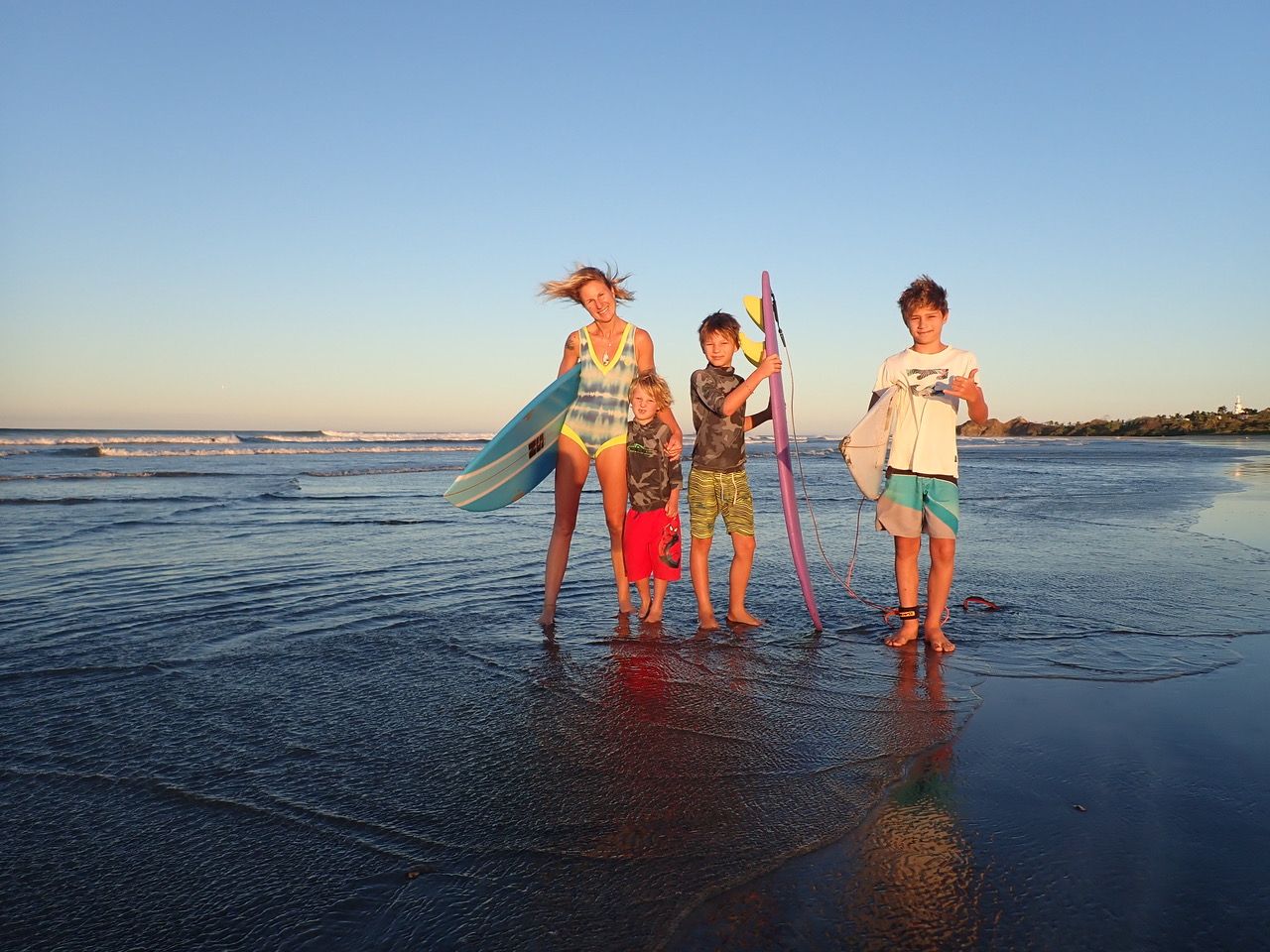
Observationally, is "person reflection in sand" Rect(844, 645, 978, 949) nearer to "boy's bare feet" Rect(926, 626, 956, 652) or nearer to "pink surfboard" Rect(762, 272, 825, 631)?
"boy's bare feet" Rect(926, 626, 956, 652)

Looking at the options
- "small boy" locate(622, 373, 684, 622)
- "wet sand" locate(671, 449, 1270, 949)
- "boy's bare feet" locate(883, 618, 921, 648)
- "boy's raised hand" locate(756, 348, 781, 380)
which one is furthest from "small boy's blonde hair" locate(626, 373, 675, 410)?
"wet sand" locate(671, 449, 1270, 949)

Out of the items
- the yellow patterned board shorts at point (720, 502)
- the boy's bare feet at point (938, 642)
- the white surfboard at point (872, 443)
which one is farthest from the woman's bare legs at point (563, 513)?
the boy's bare feet at point (938, 642)

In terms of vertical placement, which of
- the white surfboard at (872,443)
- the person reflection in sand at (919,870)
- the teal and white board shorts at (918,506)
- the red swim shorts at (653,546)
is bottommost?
the person reflection in sand at (919,870)

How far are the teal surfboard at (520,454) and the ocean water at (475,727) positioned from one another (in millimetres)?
658

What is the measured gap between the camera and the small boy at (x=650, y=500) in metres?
4.70

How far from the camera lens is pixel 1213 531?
7871mm

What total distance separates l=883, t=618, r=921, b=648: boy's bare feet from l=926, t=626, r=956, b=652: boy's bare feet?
0.09 metres

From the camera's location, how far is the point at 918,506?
14.0 feet

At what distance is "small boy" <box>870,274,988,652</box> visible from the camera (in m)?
4.12

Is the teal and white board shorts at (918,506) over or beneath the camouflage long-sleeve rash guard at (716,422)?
beneath

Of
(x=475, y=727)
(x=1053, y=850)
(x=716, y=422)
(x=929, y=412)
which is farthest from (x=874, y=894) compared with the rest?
(x=716, y=422)

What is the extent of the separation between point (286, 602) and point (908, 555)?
11.9 ft

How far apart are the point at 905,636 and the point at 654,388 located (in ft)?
6.24

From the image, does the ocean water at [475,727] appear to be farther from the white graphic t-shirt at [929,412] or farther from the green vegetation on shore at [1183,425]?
the green vegetation on shore at [1183,425]
